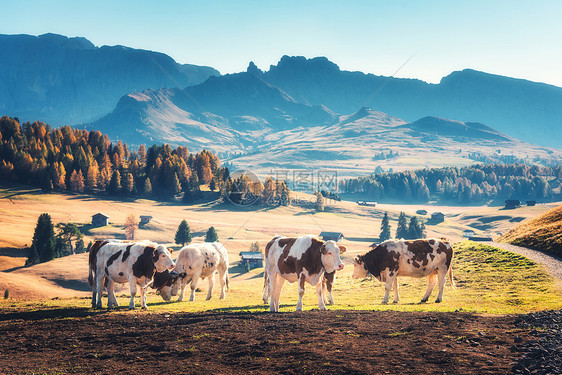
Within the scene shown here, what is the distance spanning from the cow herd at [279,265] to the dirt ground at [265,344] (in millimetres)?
2776

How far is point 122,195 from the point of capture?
18375cm

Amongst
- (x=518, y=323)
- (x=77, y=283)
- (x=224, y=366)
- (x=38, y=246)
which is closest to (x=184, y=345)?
(x=224, y=366)

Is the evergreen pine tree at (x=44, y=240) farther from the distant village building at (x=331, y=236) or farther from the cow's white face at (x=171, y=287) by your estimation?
the distant village building at (x=331, y=236)

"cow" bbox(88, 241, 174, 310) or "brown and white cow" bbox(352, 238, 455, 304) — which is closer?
"cow" bbox(88, 241, 174, 310)

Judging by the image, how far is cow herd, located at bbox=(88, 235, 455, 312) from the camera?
73.2ft

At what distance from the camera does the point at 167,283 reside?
30.6 metres

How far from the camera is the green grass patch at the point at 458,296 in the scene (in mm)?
23348

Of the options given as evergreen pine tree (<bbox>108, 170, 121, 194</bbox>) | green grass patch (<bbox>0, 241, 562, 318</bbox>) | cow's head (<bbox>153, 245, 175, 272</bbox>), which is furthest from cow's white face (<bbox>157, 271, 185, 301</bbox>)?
evergreen pine tree (<bbox>108, 170, 121, 194</bbox>)

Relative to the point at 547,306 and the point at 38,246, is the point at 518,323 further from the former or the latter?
the point at 38,246

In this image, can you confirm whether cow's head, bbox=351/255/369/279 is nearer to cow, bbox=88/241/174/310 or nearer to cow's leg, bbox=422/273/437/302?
cow's leg, bbox=422/273/437/302

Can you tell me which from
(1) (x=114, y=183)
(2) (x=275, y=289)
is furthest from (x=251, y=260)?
(1) (x=114, y=183)

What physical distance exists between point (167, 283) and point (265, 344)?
671 inches

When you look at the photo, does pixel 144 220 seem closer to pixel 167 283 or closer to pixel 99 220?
pixel 99 220

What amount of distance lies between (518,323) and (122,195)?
185521 millimetres
